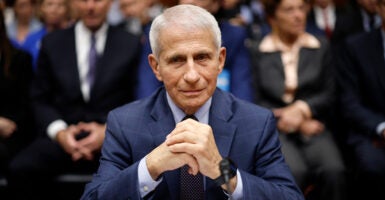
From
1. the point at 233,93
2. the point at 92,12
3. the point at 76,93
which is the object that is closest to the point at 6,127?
the point at 76,93

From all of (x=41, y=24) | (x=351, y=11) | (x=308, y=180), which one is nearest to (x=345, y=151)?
(x=308, y=180)

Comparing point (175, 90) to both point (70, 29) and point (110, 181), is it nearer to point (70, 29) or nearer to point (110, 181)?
point (110, 181)

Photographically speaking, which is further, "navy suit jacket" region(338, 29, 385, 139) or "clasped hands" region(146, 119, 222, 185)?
"navy suit jacket" region(338, 29, 385, 139)

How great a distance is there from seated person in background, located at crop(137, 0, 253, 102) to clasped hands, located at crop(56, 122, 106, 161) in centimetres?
34

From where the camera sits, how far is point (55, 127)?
3463 mm

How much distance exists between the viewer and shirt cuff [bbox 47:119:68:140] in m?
3.46

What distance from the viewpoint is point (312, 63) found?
12.1ft

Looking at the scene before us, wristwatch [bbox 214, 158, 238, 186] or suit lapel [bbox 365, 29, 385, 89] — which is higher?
wristwatch [bbox 214, 158, 238, 186]

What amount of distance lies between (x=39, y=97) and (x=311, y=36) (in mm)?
1878

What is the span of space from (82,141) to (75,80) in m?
0.40

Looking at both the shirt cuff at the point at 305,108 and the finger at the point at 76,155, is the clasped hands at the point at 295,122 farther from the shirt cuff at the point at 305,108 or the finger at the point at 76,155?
the finger at the point at 76,155

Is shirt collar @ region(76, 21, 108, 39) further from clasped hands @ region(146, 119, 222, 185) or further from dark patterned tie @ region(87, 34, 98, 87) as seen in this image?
clasped hands @ region(146, 119, 222, 185)

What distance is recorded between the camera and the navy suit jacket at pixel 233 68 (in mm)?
3385

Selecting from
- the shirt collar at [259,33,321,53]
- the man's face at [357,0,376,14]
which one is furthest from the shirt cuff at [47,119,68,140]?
the man's face at [357,0,376,14]
